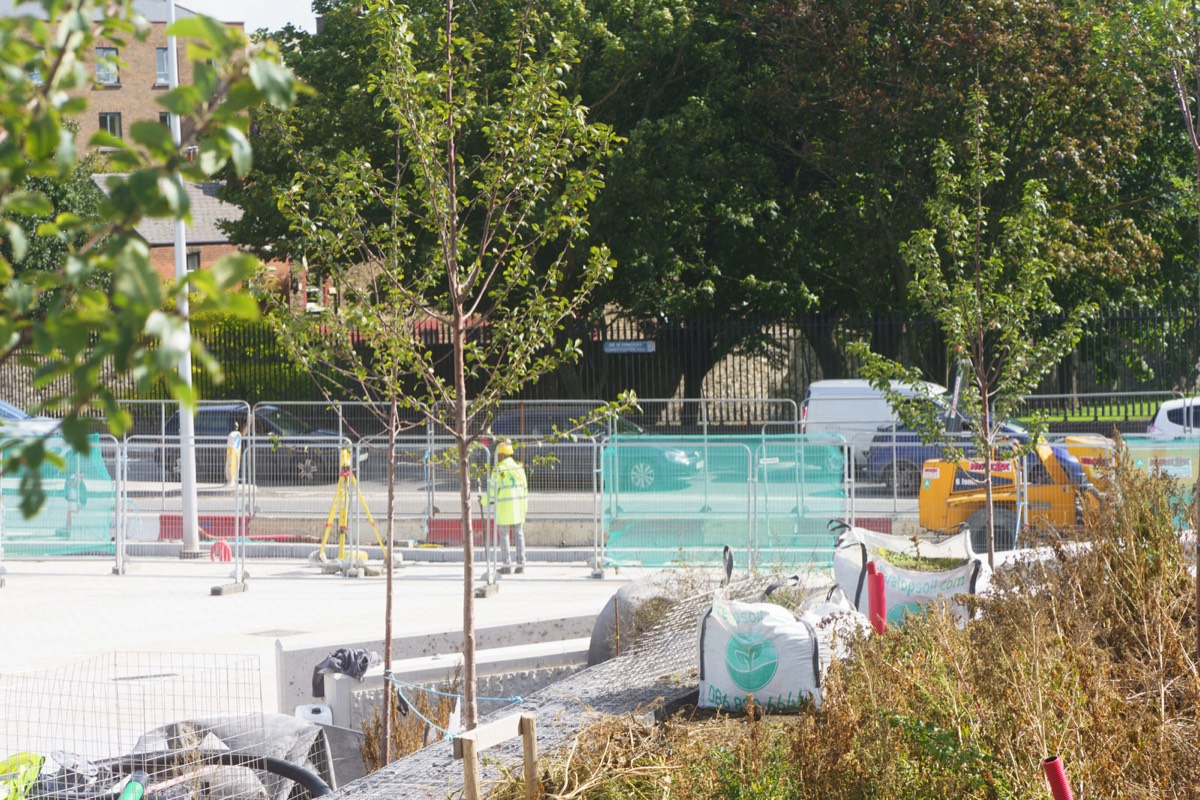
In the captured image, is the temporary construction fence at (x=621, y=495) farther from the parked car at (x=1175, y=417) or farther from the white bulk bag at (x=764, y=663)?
the white bulk bag at (x=764, y=663)

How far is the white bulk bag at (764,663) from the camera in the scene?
636cm

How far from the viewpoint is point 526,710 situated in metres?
6.52

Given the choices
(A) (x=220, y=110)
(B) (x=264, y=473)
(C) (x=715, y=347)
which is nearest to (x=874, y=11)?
(C) (x=715, y=347)

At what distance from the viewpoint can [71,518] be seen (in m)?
15.9

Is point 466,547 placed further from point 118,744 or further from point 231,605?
point 231,605

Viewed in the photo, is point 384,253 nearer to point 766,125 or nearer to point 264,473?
point 264,473

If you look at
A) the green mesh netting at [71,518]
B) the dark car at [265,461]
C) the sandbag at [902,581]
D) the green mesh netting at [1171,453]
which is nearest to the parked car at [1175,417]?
the green mesh netting at [1171,453]

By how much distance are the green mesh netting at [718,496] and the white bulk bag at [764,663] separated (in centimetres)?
813

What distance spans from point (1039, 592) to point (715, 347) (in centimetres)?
2259

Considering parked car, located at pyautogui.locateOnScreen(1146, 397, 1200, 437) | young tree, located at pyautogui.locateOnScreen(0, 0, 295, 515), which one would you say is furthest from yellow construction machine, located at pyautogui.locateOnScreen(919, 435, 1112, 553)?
young tree, located at pyautogui.locateOnScreen(0, 0, 295, 515)

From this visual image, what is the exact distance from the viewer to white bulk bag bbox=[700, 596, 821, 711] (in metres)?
6.36

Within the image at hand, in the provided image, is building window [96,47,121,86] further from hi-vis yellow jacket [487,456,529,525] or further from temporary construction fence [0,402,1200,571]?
hi-vis yellow jacket [487,456,529,525]

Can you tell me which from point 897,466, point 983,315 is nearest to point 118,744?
point 983,315

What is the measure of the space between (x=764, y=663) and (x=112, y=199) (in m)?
5.27
